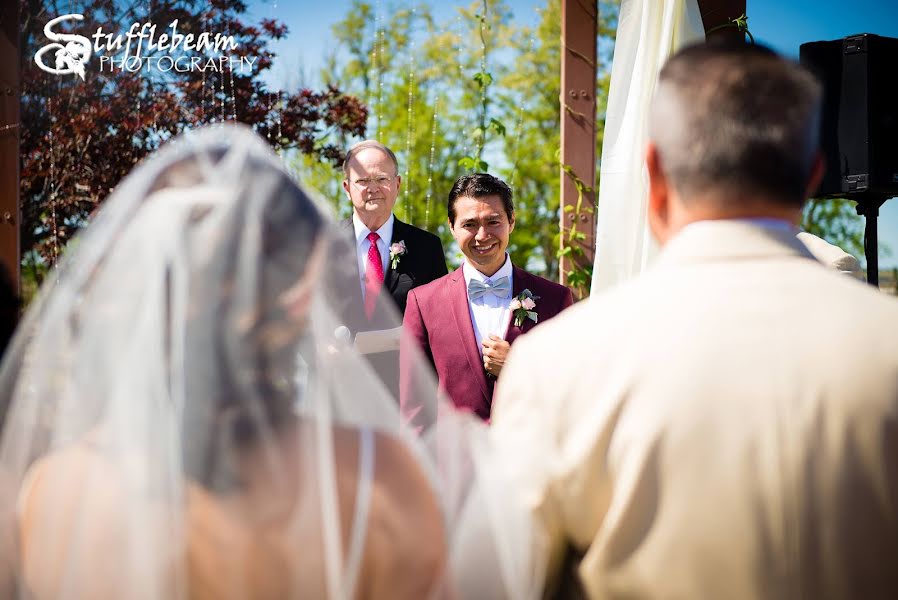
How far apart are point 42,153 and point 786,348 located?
20.7 feet

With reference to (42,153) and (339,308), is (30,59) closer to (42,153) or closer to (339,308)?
(42,153)

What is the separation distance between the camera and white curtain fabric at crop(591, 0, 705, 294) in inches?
169

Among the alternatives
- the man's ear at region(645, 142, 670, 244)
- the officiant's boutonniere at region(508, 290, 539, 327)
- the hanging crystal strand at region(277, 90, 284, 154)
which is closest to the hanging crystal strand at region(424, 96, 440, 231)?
the hanging crystal strand at region(277, 90, 284, 154)

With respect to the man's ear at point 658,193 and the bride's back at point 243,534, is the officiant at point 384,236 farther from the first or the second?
the bride's back at point 243,534

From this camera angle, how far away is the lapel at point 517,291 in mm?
3746

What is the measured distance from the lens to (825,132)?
448cm

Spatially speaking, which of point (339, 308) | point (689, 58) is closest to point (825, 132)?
point (689, 58)

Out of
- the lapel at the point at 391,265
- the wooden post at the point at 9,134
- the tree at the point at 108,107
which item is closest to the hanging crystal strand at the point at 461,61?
the tree at the point at 108,107

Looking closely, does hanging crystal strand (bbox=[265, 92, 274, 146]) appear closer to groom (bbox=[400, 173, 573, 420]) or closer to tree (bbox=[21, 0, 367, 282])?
tree (bbox=[21, 0, 367, 282])

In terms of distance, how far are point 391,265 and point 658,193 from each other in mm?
3128

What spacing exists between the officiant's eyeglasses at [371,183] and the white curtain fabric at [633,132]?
4.12 feet

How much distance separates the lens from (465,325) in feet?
12.2

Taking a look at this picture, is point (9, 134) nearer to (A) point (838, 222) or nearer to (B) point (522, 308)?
(B) point (522, 308)

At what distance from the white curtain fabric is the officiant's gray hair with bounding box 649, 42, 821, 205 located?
291 centimetres
